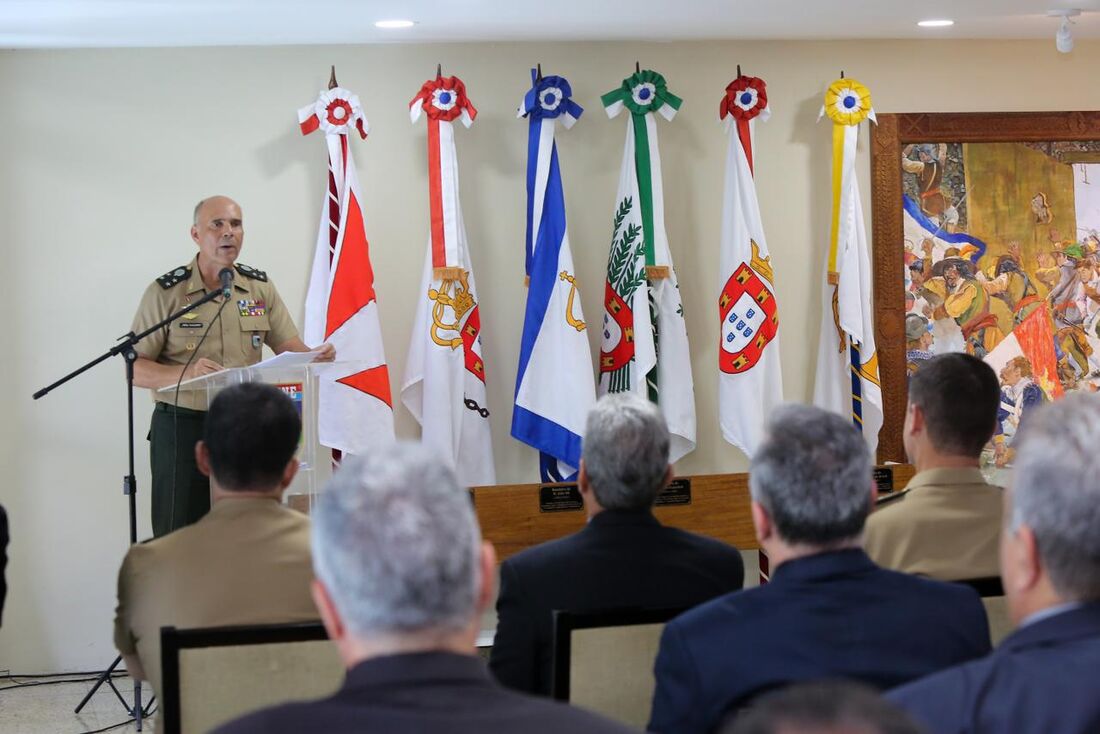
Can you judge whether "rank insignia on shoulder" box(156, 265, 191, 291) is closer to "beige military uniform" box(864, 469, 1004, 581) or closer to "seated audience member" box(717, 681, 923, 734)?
"beige military uniform" box(864, 469, 1004, 581)

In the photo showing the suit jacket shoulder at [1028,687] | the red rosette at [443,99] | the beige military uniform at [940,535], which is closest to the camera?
the suit jacket shoulder at [1028,687]

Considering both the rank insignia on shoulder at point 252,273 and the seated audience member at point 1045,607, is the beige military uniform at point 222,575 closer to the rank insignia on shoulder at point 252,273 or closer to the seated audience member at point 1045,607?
the seated audience member at point 1045,607

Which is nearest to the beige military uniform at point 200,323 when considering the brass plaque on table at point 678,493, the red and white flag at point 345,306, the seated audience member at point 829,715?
the red and white flag at point 345,306

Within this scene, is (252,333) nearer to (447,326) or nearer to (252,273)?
(252,273)

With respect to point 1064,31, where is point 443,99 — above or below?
below

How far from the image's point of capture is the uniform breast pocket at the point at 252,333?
5.12 meters

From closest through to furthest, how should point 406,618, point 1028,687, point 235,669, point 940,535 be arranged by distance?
point 406,618 → point 1028,687 → point 235,669 → point 940,535

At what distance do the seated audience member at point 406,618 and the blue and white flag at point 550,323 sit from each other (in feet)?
14.5

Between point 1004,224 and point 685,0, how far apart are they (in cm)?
214

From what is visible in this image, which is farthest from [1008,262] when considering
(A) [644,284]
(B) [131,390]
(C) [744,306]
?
(B) [131,390]

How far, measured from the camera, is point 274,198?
18.7ft

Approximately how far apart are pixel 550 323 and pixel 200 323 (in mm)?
1590

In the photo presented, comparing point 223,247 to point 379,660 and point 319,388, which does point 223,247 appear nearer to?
point 319,388

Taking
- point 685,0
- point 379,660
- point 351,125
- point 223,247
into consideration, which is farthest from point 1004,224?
point 379,660
